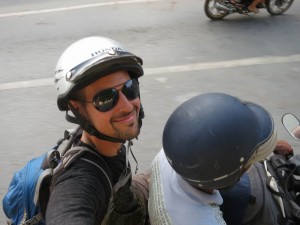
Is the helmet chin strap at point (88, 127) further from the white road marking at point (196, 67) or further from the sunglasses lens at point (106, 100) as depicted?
the white road marking at point (196, 67)

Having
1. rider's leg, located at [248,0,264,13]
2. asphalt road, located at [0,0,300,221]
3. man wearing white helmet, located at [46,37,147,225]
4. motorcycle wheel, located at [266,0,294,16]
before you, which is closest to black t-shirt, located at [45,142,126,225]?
man wearing white helmet, located at [46,37,147,225]

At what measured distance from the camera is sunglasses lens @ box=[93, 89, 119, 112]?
77.2 inches

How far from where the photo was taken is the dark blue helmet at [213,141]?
5.42 ft

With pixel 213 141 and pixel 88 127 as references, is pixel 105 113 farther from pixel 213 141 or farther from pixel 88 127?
pixel 213 141

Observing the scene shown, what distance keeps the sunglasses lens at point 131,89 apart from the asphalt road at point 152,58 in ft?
6.37

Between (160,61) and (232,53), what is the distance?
96 centimetres

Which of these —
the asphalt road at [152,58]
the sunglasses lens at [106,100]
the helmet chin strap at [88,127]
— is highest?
the sunglasses lens at [106,100]

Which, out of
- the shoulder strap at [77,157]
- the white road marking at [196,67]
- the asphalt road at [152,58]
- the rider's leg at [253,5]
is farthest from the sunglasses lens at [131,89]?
the rider's leg at [253,5]

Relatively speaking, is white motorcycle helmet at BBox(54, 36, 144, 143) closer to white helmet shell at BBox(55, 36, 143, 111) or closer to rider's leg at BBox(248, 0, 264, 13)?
white helmet shell at BBox(55, 36, 143, 111)

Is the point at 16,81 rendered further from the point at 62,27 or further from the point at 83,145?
the point at 83,145

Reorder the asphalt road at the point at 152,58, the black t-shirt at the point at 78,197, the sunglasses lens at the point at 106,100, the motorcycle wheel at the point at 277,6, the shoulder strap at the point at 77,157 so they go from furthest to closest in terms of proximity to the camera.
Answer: the motorcycle wheel at the point at 277,6 < the asphalt road at the point at 152,58 < the sunglasses lens at the point at 106,100 < the shoulder strap at the point at 77,157 < the black t-shirt at the point at 78,197

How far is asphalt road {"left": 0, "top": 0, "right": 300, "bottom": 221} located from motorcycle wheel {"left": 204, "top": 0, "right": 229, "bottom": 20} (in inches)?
4.4

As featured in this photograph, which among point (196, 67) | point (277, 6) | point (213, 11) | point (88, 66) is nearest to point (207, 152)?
point (88, 66)

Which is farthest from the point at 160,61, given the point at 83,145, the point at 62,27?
the point at 83,145
